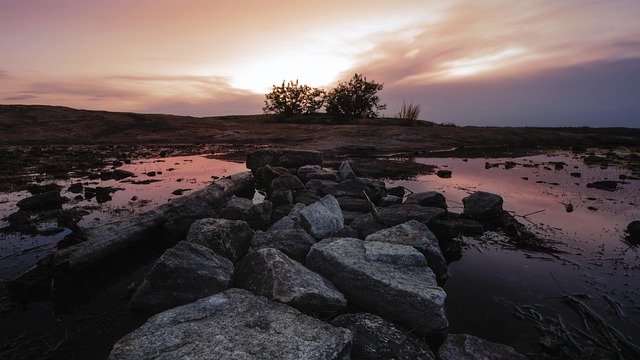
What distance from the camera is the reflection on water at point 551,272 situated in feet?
15.8

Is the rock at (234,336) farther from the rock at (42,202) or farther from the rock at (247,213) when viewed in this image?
the rock at (42,202)

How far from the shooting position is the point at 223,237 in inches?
231

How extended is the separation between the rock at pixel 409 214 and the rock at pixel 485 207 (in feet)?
4.76

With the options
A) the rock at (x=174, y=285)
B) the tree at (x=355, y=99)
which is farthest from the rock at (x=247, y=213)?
the tree at (x=355, y=99)

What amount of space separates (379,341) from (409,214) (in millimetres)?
4412

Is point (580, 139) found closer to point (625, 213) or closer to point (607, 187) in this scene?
point (607, 187)

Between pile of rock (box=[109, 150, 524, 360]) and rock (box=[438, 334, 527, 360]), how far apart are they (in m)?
0.01

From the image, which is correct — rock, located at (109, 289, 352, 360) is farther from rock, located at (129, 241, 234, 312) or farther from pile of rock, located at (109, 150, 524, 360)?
rock, located at (129, 241, 234, 312)

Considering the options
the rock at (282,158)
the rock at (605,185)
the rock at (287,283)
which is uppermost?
the rock at (282,158)

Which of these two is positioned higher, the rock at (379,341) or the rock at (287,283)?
the rock at (287,283)

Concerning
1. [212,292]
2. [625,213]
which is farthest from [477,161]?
[212,292]

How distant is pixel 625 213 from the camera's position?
9875 millimetres

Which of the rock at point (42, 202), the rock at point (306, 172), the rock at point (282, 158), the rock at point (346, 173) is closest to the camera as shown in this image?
the rock at point (42, 202)

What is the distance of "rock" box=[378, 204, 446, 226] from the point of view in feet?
25.2
